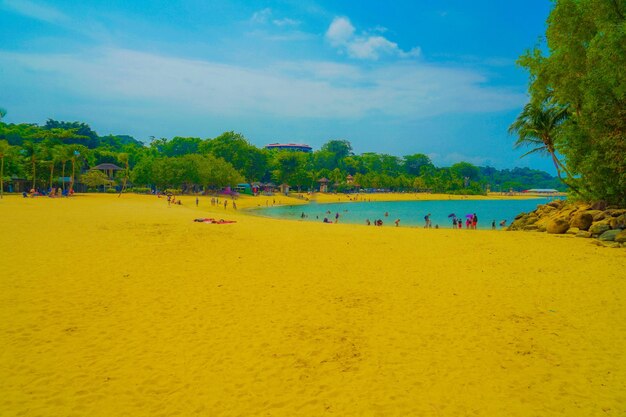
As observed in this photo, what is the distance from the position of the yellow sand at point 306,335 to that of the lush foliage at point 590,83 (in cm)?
722

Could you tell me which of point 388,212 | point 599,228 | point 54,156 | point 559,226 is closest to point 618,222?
point 599,228

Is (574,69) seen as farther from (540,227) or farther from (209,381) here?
(209,381)

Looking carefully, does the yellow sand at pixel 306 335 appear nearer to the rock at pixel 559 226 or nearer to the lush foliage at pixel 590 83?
the lush foliage at pixel 590 83

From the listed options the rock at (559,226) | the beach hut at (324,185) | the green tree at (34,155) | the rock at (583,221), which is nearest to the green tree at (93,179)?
the green tree at (34,155)

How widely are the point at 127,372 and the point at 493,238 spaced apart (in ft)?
65.3

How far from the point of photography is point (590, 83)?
59.3 ft

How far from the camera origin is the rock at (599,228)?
65.3 feet

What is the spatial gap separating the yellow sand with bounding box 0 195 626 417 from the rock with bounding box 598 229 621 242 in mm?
4567

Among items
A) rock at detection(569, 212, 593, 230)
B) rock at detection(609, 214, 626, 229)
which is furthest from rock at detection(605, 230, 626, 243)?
rock at detection(569, 212, 593, 230)

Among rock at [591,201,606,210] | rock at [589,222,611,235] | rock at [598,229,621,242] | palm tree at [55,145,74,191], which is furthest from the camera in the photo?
palm tree at [55,145,74,191]

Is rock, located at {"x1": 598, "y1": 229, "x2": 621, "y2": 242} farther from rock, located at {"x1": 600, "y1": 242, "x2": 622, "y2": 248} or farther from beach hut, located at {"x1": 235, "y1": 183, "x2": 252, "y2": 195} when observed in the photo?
beach hut, located at {"x1": 235, "y1": 183, "x2": 252, "y2": 195}

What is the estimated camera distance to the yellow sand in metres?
5.35

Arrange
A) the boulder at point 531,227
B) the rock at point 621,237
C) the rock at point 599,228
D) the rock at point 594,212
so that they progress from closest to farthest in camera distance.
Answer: the rock at point 621,237, the rock at point 599,228, the rock at point 594,212, the boulder at point 531,227

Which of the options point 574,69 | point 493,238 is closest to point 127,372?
point 493,238
